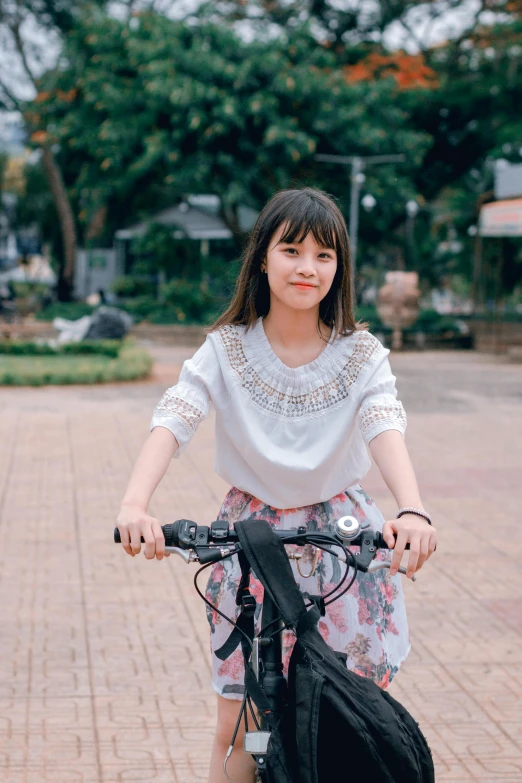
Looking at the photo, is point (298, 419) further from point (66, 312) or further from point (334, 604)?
point (66, 312)

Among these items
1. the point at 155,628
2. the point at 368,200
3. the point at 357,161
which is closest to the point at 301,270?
the point at 155,628

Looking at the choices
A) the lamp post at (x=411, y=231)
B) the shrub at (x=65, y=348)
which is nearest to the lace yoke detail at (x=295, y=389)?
the shrub at (x=65, y=348)

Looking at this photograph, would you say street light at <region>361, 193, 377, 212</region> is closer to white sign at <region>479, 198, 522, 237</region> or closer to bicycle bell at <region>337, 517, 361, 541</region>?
white sign at <region>479, 198, 522, 237</region>

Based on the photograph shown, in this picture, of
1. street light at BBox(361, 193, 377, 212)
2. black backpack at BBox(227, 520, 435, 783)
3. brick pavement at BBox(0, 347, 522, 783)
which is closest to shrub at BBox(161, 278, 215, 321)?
street light at BBox(361, 193, 377, 212)

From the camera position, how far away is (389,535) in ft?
6.85

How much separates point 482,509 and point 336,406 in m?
5.36

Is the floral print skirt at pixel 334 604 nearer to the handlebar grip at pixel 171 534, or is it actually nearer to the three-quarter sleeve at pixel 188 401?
the three-quarter sleeve at pixel 188 401

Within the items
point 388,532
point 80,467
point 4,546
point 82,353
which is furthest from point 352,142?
point 388,532

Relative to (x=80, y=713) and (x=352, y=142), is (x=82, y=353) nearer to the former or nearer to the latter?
(x=352, y=142)

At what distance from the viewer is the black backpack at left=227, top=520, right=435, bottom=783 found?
1876mm

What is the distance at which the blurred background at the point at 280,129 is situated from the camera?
23.0 metres

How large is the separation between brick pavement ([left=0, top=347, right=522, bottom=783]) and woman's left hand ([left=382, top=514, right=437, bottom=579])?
1745 mm

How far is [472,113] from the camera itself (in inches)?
1104

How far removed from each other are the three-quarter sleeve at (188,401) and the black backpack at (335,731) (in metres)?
0.56
